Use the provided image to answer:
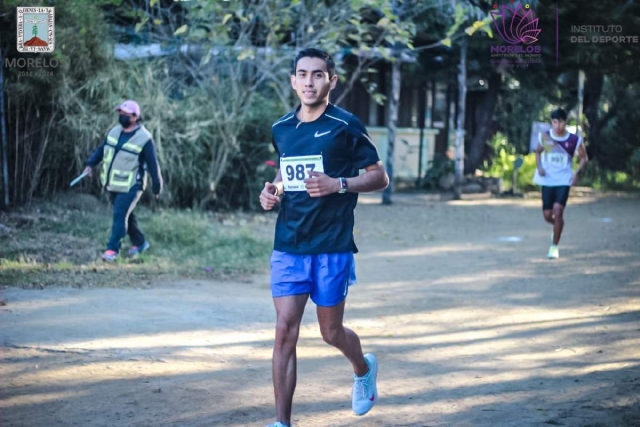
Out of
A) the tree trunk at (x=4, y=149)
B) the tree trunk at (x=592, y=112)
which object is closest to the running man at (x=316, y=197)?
the tree trunk at (x=4, y=149)

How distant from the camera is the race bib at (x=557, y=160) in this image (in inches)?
446

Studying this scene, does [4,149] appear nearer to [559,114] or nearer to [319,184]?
[559,114]

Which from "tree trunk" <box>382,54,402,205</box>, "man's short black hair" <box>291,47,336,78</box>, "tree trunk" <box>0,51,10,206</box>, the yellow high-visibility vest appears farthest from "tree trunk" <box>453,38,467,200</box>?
"man's short black hair" <box>291,47,336,78</box>

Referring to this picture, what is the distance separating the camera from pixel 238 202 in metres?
16.1

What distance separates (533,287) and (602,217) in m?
8.27

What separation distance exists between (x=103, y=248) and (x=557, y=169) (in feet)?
19.8

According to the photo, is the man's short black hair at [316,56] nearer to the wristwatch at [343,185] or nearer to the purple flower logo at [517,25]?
the wristwatch at [343,185]

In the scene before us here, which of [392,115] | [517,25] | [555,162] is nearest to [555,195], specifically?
[555,162]

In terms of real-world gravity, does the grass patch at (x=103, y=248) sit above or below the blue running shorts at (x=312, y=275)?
below

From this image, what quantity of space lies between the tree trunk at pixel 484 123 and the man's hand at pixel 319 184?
18967mm

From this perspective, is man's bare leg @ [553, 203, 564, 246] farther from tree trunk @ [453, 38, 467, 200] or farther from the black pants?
tree trunk @ [453, 38, 467, 200]

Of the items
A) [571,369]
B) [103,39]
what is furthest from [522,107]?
[571,369]

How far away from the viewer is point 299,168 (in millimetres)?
4488

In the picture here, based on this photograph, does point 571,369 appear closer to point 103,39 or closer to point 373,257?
point 373,257
